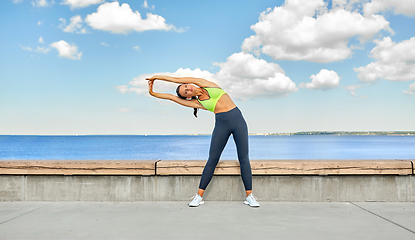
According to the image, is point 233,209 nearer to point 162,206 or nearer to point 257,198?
point 257,198

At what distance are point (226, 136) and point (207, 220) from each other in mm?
1290

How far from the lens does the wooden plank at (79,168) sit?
4773 millimetres

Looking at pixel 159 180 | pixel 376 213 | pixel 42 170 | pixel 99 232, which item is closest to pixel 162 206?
pixel 159 180

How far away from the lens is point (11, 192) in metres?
4.89

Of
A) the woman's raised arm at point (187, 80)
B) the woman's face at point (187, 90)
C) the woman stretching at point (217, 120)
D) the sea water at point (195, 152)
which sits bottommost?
the sea water at point (195, 152)

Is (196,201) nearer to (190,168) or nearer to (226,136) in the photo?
(190,168)

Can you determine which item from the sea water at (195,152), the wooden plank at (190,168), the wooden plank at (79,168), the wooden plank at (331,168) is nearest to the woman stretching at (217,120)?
the wooden plank at (190,168)

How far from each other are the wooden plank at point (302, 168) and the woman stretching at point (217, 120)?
11.0 inches

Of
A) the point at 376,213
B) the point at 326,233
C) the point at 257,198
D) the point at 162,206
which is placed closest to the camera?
the point at 326,233

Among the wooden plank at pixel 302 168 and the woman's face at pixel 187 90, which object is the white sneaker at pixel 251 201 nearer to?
the wooden plank at pixel 302 168

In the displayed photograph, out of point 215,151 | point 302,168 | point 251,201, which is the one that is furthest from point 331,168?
point 215,151

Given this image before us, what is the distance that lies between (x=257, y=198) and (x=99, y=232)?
2475 millimetres

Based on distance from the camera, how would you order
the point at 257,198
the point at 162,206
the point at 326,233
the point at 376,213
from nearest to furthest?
1. the point at 326,233
2. the point at 376,213
3. the point at 162,206
4. the point at 257,198

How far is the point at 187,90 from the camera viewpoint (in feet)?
14.7
